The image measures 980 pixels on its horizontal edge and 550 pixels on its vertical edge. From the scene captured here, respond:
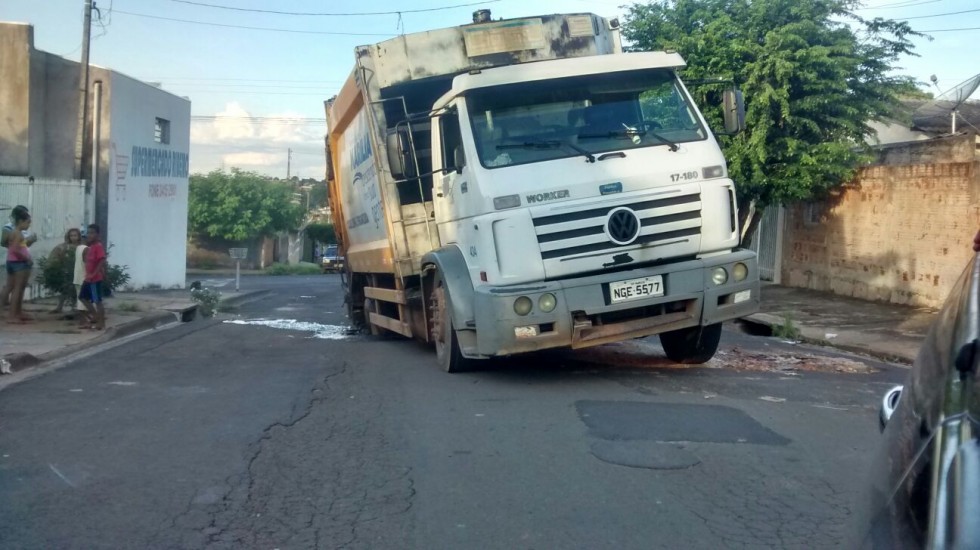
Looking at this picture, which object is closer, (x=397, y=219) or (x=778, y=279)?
(x=397, y=219)

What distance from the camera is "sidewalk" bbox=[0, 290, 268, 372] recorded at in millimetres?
11445

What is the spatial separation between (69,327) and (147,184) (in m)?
13.3

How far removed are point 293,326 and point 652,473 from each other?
12174 millimetres

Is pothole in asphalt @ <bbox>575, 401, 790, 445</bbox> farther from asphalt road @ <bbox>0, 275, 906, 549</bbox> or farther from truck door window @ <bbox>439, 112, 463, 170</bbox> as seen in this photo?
truck door window @ <bbox>439, 112, 463, 170</bbox>

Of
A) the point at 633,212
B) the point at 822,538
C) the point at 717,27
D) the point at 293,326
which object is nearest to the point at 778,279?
the point at 717,27

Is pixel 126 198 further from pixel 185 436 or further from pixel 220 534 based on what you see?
pixel 220 534

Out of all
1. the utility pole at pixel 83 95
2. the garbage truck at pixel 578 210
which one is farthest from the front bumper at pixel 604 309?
the utility pole at pixel 83 95

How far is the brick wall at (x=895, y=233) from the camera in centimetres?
1573

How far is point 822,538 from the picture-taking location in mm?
4918

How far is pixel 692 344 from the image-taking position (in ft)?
33.0

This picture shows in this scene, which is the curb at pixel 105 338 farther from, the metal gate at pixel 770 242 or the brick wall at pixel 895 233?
the metal gate at pixel 770 242

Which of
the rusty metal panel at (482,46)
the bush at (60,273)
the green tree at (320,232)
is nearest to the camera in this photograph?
the rusty metal panel at (482,46)

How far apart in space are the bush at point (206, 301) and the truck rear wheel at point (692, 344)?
1336cm

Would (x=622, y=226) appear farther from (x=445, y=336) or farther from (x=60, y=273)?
(x=60, y=273)
